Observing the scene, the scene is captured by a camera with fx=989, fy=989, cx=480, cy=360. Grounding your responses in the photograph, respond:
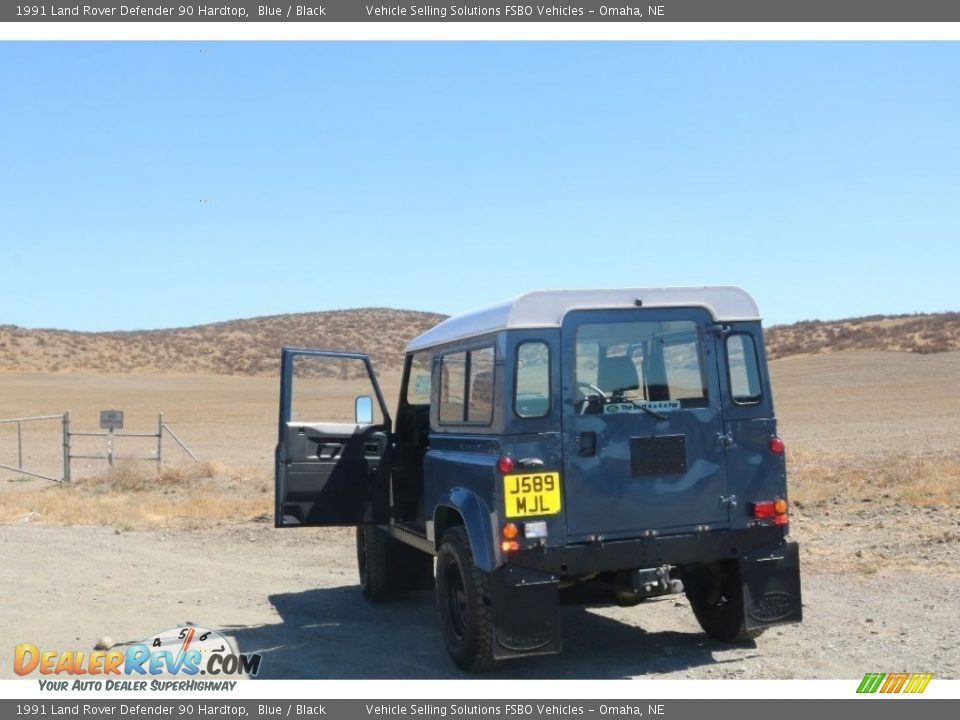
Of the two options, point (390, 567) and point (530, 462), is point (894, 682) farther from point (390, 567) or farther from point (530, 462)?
point (390, 567)

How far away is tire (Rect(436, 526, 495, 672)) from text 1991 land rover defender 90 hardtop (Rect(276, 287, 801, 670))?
0.6 inches

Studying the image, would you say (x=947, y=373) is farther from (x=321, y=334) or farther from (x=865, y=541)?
(x=321, y=334)

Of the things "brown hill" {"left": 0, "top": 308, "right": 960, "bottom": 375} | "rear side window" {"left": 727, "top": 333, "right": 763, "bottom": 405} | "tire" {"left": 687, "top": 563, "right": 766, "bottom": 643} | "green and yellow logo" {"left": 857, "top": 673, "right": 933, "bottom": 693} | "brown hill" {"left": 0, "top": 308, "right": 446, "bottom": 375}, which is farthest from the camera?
"brown hill" {"left": 0, "top": 308, "right": 446, "bottom": 375}

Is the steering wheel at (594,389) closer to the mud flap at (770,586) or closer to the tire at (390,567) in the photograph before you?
the mud flap at (770,586)

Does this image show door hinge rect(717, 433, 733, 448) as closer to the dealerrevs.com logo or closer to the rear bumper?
the rear bumper

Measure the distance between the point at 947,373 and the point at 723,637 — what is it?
1725 inches

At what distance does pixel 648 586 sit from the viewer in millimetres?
6523

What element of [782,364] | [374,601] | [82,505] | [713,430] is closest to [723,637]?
[713,430]

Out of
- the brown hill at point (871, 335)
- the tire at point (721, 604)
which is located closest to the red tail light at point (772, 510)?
the tire at point (721, 604)

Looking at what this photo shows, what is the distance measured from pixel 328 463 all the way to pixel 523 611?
3044 mm

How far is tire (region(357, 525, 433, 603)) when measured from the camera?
9500 millimetres

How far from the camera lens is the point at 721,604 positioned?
7281 millimetres

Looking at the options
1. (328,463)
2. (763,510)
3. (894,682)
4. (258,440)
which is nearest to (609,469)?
(763,510)

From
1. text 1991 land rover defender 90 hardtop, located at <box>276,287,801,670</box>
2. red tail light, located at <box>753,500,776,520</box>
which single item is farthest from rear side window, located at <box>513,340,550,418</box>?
red tail light, located at <box>753,500,776,520</box>
